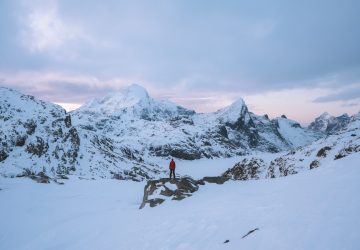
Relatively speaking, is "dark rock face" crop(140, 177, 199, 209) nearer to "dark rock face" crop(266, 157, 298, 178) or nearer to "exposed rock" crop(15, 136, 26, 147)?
"dark rock face" crop(266, 157, 298, 178)

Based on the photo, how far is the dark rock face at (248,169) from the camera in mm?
44594

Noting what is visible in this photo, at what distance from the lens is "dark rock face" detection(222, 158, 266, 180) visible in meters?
44.6

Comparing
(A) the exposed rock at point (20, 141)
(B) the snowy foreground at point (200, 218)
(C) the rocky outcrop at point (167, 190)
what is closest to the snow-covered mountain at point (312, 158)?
(B) the snowy foreground at point (200, 218)

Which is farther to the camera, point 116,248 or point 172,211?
point 172,211

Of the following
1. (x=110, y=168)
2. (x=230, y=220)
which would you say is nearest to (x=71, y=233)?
(x=230, y=220)

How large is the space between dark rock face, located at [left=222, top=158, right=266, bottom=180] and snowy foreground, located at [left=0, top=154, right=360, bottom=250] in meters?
19.3

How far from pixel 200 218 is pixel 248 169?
1369 inches

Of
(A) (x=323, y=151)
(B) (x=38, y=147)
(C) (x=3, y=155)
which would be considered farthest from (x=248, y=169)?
(C) (x=3, y=155)

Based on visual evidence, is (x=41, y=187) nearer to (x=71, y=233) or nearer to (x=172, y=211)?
(x=71, y=233)

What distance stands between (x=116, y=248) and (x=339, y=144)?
1258 inches

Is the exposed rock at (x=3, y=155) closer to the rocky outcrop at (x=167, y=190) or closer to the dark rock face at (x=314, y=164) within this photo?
the rocky outcrop at (x=167, y=190)

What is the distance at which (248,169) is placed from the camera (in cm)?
4731

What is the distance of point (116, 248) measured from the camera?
13750mm

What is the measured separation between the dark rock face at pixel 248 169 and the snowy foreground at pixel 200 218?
19.3 m
